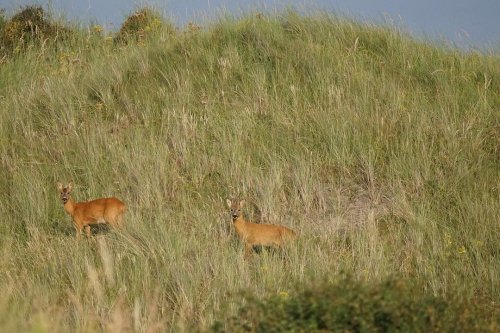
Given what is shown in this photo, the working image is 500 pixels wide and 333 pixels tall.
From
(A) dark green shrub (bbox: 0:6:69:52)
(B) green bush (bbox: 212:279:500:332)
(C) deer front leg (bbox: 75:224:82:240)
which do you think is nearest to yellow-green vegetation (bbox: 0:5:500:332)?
(B) green bush (bbox: 212:279:500:332)

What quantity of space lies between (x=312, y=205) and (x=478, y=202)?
195cm

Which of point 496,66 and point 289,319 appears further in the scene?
point 496,66

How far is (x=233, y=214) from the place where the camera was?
9125mm

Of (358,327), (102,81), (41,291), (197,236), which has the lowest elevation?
(358,327)

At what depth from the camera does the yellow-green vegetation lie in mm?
6738

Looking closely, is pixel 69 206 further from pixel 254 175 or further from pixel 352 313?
pixel 352 313

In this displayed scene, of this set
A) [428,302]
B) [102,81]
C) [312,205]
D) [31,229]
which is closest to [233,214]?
[312,205]

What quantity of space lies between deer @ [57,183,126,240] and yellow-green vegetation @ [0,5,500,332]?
203 millimetres

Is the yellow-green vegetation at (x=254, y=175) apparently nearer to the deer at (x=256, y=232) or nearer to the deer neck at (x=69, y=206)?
the deer at (x=256, y=232)

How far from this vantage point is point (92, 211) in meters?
9.44

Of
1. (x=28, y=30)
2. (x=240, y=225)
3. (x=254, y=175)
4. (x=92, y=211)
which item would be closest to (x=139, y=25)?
(x=28, y=30)

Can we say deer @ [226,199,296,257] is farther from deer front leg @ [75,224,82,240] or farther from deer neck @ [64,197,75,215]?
deer neck @ [64,197,75,215]

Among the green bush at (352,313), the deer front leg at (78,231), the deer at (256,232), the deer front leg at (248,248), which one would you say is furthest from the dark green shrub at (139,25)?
the green bush at (352,313)

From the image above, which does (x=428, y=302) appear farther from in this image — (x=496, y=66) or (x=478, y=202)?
(x=496, y=66)
